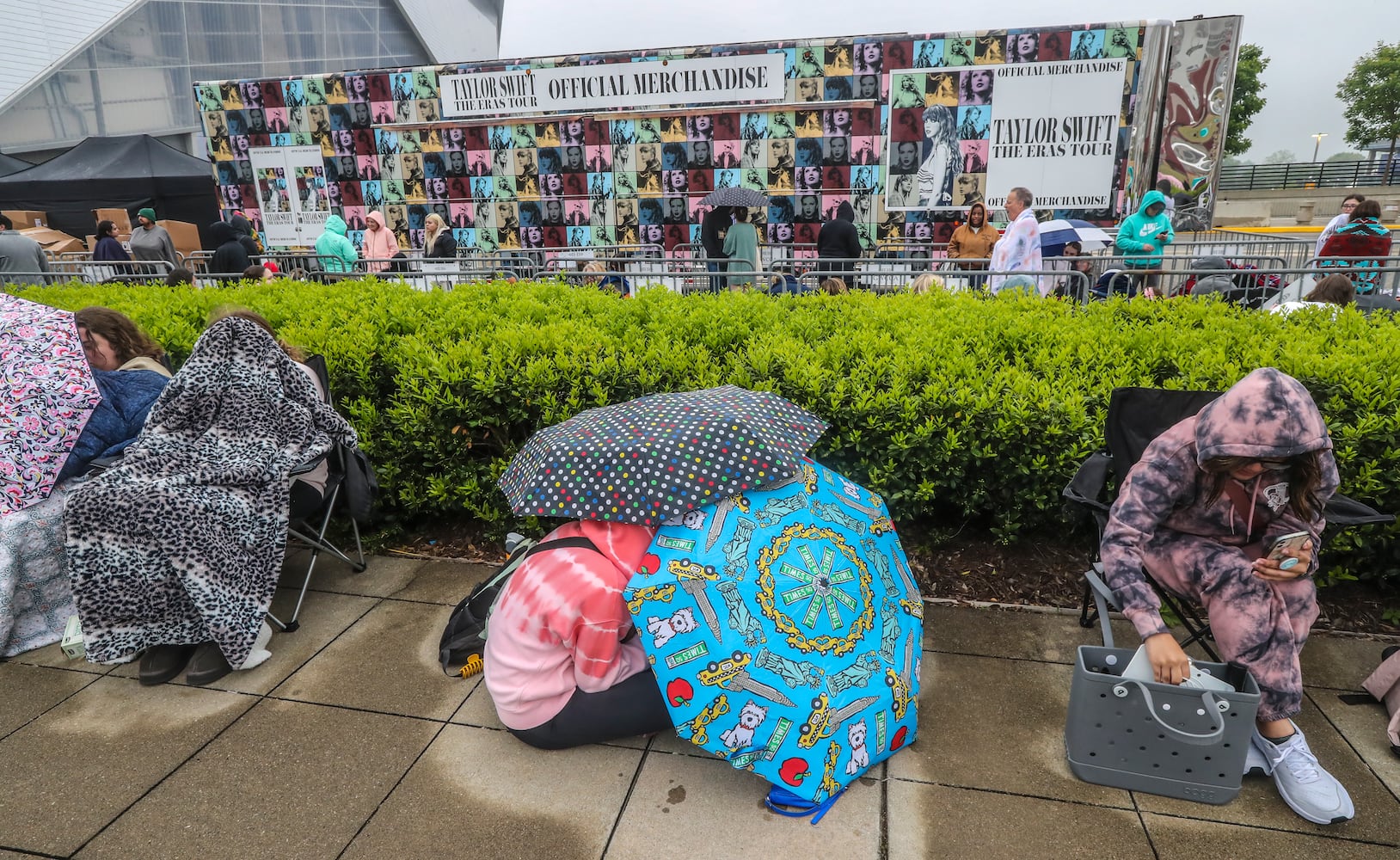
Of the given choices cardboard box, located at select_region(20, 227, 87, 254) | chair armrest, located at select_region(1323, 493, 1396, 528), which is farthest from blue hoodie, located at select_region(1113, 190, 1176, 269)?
cardboard box, located at select_region(20, 227, 87, 254)

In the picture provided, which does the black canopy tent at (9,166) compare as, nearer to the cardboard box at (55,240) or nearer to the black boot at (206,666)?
the cardboard box at (55,240)

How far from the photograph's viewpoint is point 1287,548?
2.31 metres

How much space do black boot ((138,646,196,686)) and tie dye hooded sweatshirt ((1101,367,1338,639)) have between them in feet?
11.8

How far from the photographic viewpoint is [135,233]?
42.2ft

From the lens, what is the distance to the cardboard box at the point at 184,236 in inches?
682

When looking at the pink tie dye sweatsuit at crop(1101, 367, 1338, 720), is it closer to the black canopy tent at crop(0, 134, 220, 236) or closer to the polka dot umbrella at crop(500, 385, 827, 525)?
the polka dot umbrella at crop(500, 385, 827, 525)

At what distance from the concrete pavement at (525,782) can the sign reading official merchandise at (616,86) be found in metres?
13.0

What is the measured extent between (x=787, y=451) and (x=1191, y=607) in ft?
5.36

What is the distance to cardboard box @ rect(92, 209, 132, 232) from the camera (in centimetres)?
1695

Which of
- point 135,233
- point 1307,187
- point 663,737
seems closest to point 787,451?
point 663,737

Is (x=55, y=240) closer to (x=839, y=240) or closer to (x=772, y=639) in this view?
(x=839, y=240)

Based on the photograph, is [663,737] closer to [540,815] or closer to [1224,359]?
[540,815]

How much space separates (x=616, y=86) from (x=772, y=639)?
14.5 metres

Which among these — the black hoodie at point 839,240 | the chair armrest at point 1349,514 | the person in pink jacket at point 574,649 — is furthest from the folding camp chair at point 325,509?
the black hoodie at point 839,240
